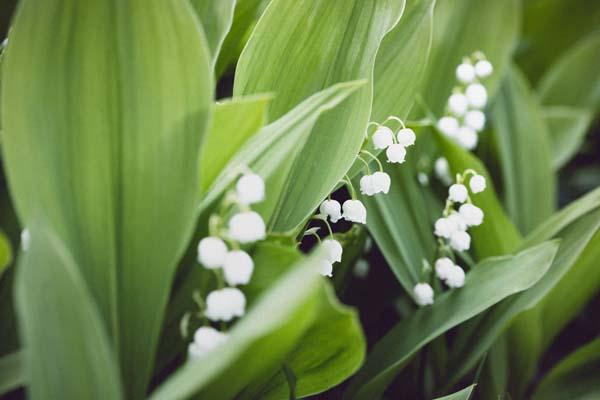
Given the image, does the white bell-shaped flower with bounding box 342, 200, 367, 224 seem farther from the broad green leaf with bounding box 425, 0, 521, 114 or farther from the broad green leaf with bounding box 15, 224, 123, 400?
the broad green leaf with bounding box 425, 0, 521, 114

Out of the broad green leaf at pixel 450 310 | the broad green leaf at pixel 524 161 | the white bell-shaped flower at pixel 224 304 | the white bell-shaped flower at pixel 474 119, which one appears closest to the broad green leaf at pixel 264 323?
the white bell-shaped flower at pixel 224 304

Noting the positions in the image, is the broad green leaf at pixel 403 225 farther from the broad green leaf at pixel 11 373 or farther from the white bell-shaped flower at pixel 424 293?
the broad green leaf at pixel 11 373

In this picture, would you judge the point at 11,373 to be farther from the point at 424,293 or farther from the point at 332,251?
the point at 424,293

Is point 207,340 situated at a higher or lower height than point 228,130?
lower

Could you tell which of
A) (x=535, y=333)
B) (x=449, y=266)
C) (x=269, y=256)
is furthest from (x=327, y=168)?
(x=535, y=333)

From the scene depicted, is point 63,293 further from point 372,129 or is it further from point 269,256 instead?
point 372,129

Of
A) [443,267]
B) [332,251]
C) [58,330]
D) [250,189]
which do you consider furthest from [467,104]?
[58,330]
